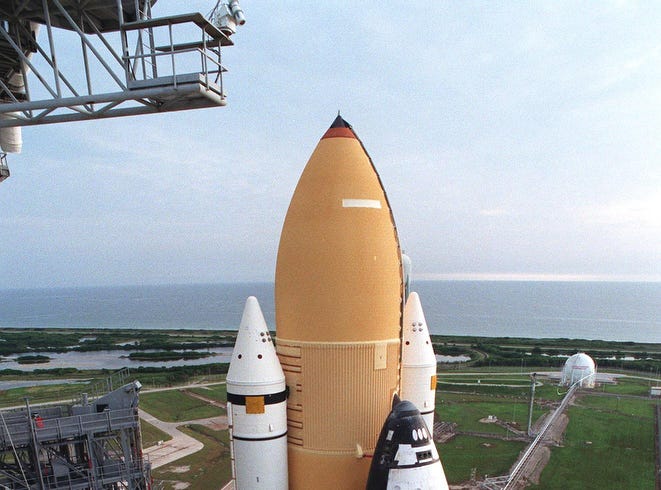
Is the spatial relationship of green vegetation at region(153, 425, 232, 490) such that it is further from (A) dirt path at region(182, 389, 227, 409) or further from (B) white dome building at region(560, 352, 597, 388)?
(B) white dome building at region(560, 352, 597, 388)

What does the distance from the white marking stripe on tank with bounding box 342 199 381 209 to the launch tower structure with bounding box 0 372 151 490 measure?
392 inches

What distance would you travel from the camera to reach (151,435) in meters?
34.2

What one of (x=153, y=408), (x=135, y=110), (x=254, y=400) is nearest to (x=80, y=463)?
(x=254, y=400)

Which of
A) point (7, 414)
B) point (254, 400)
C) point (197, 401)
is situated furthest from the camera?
point (197, 401)

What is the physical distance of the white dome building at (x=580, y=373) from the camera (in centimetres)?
4959

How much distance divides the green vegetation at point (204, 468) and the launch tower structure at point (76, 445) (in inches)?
404

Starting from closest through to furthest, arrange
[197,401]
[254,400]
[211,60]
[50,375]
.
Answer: [211,60], [254,400], [197,401], [50,375]

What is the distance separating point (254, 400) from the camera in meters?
13.8

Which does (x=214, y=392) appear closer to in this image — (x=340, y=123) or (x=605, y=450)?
(x=605, y=450)

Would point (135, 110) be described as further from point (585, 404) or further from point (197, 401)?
point (585, 404)

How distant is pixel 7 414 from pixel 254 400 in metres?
9.98

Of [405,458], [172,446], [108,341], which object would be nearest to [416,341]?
[405,458]

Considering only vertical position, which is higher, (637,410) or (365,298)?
(365,298)

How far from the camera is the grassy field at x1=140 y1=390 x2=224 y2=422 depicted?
39.4 m
